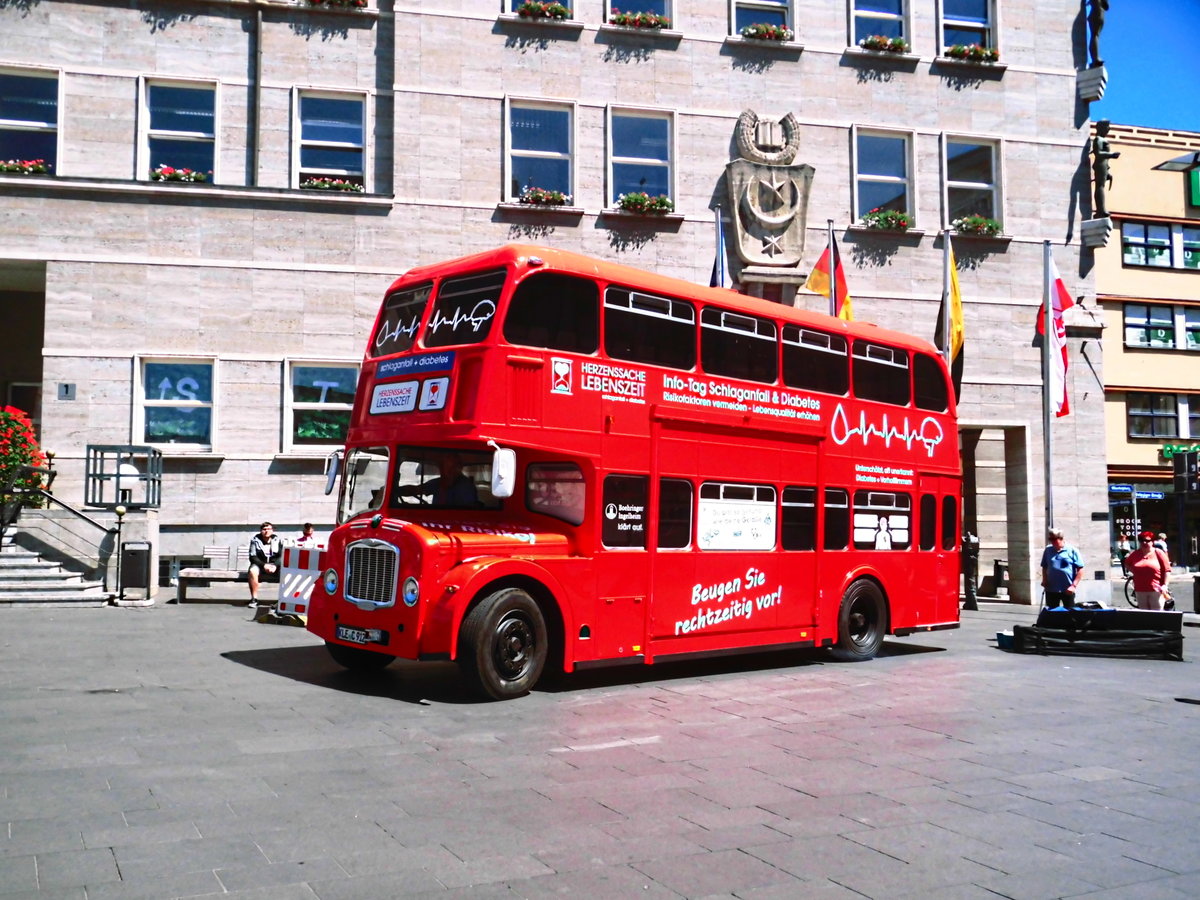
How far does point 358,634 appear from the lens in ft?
35.7

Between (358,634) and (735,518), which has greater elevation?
(735,518)

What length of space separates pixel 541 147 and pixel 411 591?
46.8ft

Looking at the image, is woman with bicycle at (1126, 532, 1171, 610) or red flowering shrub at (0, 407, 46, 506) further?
woman with bicycle at (1126, 532, 1171, 610)

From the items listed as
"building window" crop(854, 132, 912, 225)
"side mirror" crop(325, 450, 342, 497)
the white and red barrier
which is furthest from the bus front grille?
"building window" crop(854, 132, 912, 225)

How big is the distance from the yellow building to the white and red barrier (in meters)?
39.7

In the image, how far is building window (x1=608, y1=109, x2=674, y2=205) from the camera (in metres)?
22.9

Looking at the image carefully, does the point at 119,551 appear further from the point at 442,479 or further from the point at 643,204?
the point at 643,204

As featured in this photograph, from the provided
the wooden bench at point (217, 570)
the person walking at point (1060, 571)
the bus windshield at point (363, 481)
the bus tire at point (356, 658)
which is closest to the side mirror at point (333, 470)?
the bus windshield at point (363, 481)

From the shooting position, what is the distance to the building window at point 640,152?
22.9 metres

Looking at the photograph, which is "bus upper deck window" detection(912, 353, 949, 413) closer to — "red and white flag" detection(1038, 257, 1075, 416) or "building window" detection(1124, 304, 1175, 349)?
"red and white flag" detection(1038, 257, 1075, 416)

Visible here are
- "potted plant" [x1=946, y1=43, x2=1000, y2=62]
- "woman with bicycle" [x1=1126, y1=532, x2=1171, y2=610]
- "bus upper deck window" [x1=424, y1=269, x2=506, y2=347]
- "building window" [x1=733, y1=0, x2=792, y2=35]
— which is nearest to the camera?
"bus upper deck window" [x1=424, y1=269, x2=506, y2=347]

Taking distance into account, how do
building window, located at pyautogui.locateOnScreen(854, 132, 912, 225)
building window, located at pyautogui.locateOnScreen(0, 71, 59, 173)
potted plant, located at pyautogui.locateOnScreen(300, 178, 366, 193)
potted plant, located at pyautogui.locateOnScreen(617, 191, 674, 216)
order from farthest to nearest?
building window, located at pyautogui.locateOnScreen(854, 132, 912, 225) → potted plant, located at pyautogui.locateOnScreen(617, 191, 674, 216) → potted plant, located at pyautogui.locateOnScreen(300, 178, 366, 193) → building window, located at pyautogui.locateOnScreen(0, 71, 59, 173)

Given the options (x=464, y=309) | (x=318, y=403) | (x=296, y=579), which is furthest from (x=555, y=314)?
(x=318, y=403)

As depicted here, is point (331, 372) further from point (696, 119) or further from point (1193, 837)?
point (1193, 837)
